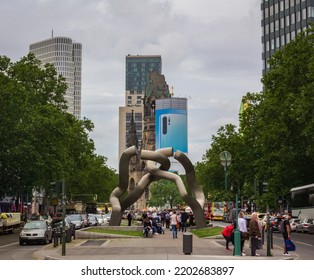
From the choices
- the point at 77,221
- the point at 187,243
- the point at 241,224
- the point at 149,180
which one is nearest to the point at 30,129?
the point at 77,221

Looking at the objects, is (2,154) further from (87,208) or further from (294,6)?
(294,6)

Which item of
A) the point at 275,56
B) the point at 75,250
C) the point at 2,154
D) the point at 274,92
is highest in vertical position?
the point at 275,56

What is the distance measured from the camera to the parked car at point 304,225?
54.1m

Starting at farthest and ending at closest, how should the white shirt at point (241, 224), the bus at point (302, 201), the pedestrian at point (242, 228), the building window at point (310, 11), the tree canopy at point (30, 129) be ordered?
the building window at point (310, 11), the tree canopy at point (30, 129), the bus at point (302, 201), the white shirt at point (241, 224), the pedestrian at point (242, 228)

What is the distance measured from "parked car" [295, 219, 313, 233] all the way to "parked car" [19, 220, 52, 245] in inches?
924

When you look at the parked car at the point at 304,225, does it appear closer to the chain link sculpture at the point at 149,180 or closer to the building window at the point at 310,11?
the chain link sculpture at the point at 149,180

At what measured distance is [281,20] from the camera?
12206cm

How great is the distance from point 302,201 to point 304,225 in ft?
12.9

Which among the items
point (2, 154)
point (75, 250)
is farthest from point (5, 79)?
point (75, 250)

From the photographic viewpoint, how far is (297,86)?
56.1 meters

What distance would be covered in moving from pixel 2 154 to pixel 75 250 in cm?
2821

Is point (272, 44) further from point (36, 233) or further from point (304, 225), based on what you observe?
point (36, 233)

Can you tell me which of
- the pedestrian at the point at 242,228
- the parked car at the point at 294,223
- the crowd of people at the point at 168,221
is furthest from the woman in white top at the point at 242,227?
the parked car at the point at 294,223

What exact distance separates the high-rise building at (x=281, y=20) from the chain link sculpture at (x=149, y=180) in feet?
232
